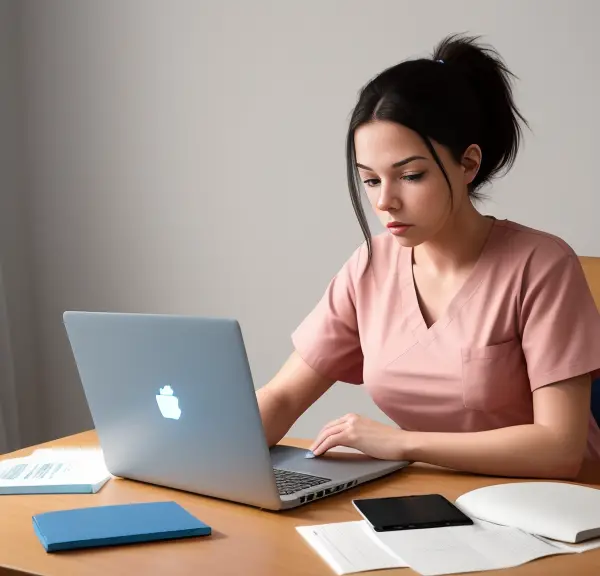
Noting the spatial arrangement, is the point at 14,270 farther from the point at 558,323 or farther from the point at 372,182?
the point at 558,323

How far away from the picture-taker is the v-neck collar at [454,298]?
1.51 metres

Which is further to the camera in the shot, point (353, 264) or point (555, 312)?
point (353, 264)

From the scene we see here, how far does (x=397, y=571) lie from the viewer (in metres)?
0.95

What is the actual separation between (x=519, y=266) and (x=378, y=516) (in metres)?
0.56

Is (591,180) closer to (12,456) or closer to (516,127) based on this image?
(516,127)

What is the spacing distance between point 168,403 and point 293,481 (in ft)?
0.64

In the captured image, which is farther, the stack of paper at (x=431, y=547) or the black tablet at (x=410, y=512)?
the black tablet at (x=410, y=512)

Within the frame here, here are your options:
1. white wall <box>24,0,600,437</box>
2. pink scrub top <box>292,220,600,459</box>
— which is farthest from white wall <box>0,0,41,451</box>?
pink scrub top <box>292,220,600,459</box>

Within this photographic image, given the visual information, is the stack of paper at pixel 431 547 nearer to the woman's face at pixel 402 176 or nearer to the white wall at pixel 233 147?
the woman's face at pixel 402 176

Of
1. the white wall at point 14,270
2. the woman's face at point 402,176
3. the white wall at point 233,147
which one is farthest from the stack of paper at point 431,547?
the white wall at point 14,270

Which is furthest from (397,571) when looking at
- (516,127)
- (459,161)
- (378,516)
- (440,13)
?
(440,13)

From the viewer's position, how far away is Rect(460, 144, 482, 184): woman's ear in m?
1.49

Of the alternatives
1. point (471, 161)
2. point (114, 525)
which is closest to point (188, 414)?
point (114, 525)

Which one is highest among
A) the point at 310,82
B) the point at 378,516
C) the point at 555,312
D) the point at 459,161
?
the point at 310,82
